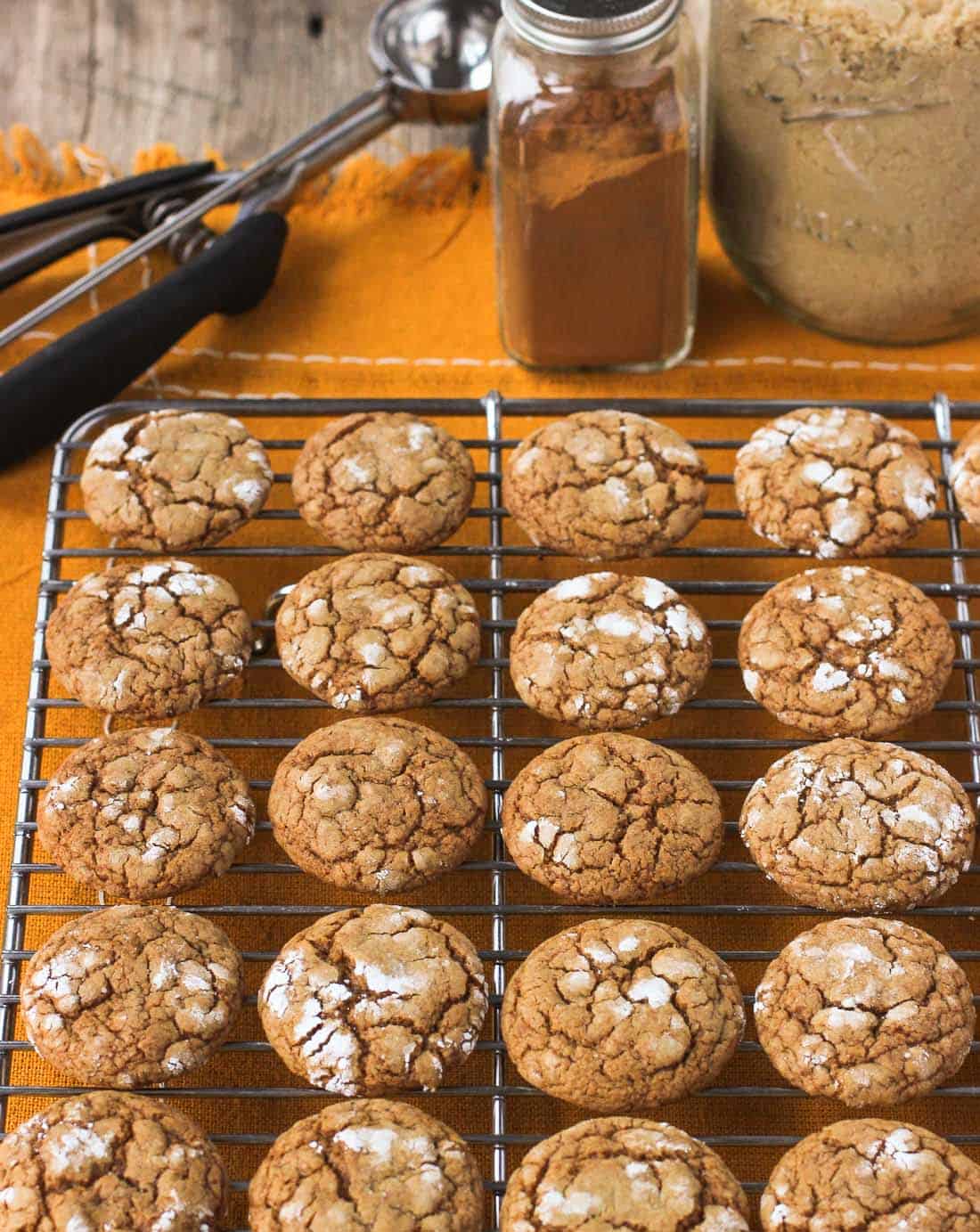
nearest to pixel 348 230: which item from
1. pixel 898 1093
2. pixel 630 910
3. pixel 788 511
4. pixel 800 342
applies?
pixel 800 342

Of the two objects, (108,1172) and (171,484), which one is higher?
(171,484)

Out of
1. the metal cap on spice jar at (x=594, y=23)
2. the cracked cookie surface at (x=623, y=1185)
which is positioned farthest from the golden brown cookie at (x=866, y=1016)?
the metal cap on spice jar at (x=594, y=23)

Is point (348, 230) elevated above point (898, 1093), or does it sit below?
above

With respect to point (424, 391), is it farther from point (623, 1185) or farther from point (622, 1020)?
point (623, 1185)

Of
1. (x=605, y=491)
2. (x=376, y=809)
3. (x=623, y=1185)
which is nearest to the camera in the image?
(x=623, y=1185)

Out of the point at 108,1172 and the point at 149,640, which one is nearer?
the point at 108,1172

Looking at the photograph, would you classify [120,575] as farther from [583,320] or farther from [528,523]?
[583,320]

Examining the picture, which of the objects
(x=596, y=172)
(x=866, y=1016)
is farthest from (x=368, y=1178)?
(x=596, y=172)
